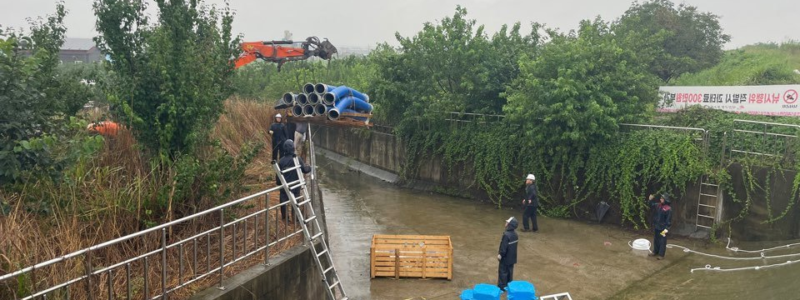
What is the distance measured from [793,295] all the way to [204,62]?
928 centimetres

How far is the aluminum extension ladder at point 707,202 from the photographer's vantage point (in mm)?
13305

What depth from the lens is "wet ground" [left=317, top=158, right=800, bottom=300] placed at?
10.1 meters

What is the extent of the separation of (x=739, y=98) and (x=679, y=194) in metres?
3.12

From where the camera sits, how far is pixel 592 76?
595 inches

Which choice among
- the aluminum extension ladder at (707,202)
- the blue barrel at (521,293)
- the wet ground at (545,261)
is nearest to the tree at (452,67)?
the wet ground at (545,261)

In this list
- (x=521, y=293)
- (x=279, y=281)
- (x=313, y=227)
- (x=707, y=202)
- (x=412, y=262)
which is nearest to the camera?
(x=279, y=281)

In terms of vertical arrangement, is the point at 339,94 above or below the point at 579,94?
below

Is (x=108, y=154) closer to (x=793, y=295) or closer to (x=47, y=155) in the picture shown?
(x=47, y=155)

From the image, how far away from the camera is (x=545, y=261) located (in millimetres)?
11953

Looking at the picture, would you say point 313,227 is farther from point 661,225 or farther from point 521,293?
point 661,225

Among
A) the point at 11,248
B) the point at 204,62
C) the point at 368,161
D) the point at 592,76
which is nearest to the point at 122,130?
the point at 204,62

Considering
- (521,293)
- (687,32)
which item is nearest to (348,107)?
(521,293)

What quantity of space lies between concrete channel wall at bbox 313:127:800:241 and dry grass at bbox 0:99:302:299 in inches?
390

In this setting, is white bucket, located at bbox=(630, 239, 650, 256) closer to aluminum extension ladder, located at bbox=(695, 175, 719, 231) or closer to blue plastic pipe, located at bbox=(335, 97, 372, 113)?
aluminum extension ladder, located at bbox=(695, 175, 719, 231)
